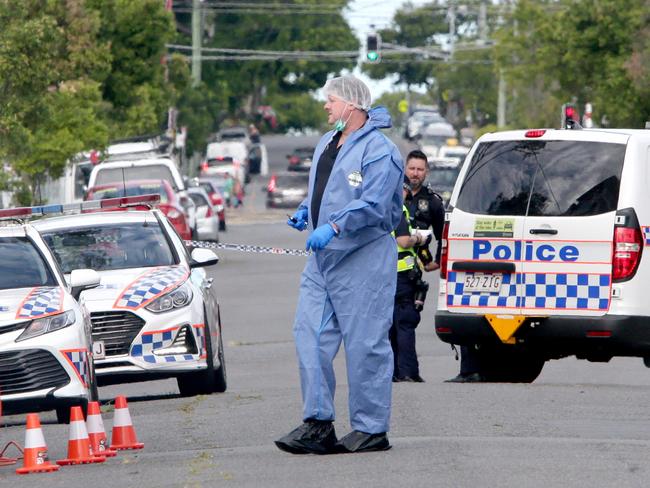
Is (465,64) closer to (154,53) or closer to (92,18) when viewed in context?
(154,53)

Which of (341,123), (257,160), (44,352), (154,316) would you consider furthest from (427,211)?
(257,160)

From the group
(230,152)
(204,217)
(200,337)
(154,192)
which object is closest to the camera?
(200,337)

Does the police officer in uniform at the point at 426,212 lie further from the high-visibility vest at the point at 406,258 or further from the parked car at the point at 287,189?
the parked car at the point at 287,189

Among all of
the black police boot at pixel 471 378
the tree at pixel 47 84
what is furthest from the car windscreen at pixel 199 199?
the black police boot at pixel 471 378

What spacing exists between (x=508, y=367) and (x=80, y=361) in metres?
4.09

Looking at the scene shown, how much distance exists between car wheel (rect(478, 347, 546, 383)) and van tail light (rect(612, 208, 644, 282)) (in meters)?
1.73

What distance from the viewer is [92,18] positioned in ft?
128

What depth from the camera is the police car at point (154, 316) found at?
43.8ft

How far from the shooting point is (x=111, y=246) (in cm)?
1454

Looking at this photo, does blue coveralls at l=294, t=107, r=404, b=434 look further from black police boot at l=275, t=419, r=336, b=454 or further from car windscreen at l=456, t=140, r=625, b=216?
car windscreen at l=456, t=140, r=625, b=216

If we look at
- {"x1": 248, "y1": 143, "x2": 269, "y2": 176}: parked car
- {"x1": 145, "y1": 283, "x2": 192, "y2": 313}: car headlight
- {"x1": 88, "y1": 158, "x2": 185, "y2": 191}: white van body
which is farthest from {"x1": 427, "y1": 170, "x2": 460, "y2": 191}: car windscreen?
{"x1": 248, "y1": 143, "x2": 269, "y2": 176}: parked car

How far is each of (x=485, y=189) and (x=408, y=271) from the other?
119cm

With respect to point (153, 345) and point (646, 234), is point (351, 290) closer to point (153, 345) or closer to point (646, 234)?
point (646, 234)

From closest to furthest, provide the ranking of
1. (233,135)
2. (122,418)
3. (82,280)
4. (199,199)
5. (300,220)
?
(300,220), (122,418), (82,280), (199,199), (233,135)
